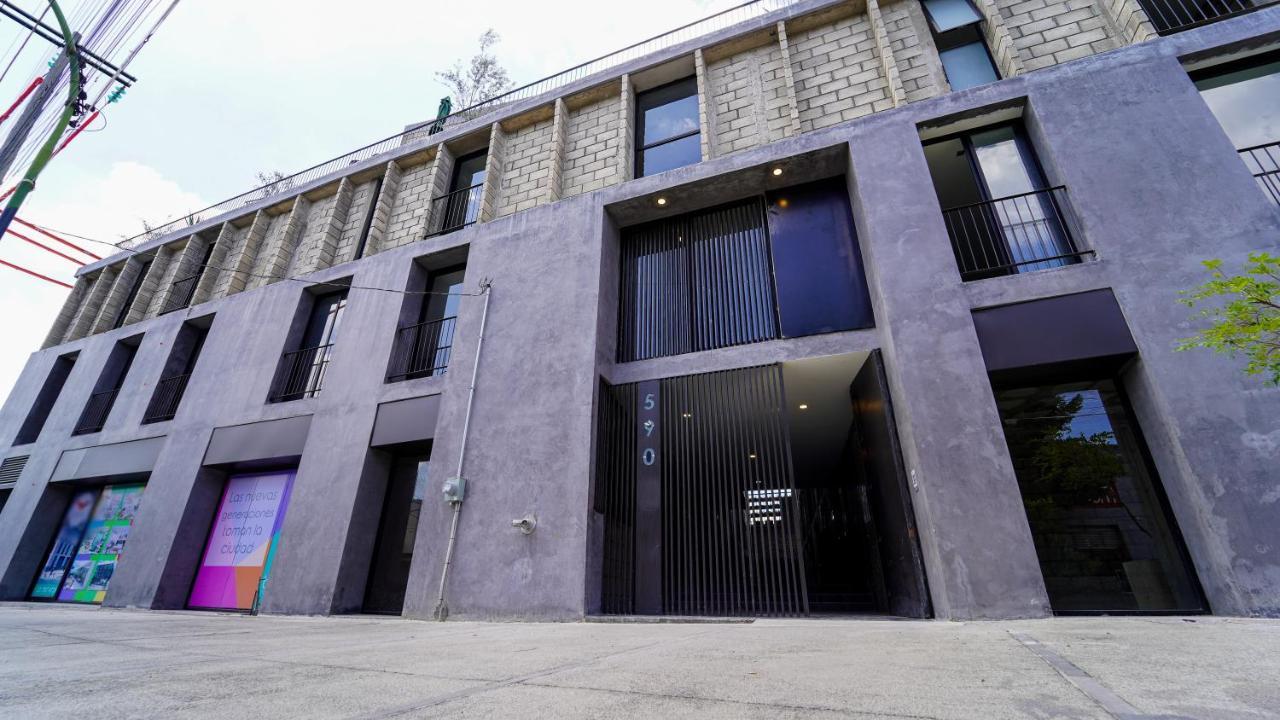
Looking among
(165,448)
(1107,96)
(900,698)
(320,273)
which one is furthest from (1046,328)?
(165,448)

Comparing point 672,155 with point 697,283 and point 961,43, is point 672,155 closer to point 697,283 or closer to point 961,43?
point 697,283

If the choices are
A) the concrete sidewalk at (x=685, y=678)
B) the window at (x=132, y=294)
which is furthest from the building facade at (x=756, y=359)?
the window at (x=132, y=294)

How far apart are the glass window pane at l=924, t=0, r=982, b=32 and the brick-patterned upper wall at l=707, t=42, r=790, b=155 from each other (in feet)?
7.83

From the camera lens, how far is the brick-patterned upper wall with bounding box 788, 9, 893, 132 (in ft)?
26.5

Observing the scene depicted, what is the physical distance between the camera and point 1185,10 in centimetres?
704

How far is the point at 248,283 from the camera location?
12.2m

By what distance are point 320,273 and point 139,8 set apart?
489 cm

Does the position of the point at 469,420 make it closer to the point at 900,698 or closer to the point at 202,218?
the point at 900,698

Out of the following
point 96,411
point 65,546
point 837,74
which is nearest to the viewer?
point 837,74

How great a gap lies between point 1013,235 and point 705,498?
5431 mm

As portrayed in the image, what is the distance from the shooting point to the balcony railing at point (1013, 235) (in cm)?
650

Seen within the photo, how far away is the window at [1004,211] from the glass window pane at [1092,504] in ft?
5.58

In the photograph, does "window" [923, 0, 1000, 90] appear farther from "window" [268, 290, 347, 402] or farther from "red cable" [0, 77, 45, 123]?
"red cable" [0, 77, 45, 123]

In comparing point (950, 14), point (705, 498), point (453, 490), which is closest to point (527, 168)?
point (453, 490)
